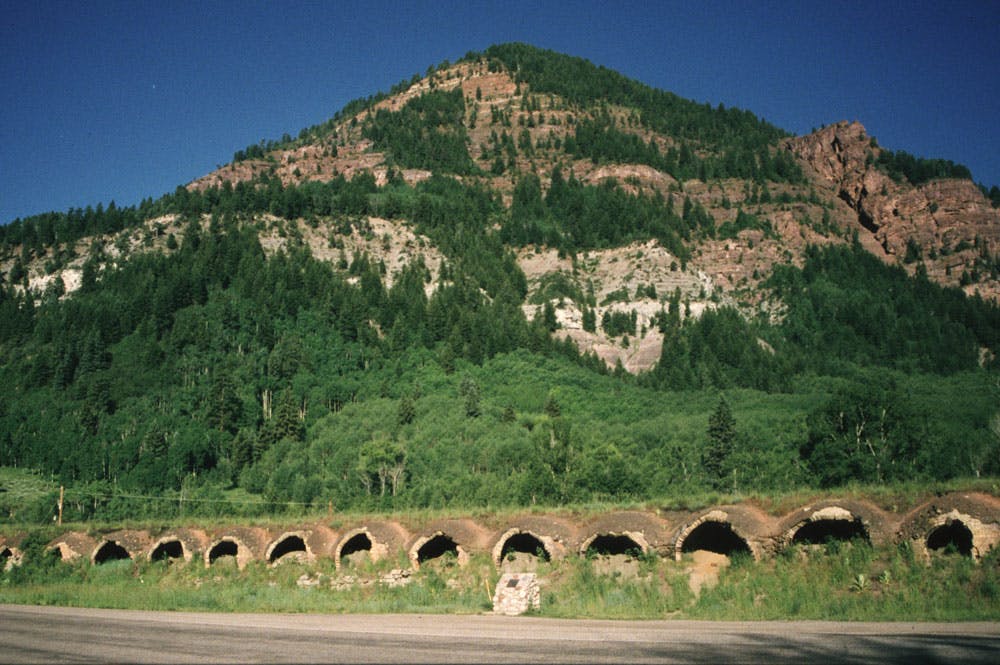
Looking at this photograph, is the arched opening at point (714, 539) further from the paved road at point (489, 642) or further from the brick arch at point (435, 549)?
the brick arch at point (435, 549)

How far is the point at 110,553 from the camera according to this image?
120 feet

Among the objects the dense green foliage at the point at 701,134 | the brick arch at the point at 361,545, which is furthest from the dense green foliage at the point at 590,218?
the brick arch at the point at 361,545

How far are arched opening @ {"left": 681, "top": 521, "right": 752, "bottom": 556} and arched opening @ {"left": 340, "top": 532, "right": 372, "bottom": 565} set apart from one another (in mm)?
14852

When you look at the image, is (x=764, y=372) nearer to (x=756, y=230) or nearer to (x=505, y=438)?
(x=505, y=438)

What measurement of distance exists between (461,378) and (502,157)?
96.8 m

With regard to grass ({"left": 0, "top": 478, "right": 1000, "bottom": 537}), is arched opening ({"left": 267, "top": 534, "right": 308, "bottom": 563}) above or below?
below

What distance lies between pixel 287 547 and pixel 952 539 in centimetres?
2929

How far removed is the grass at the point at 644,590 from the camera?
708 inches

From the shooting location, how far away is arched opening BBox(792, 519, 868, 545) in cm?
2195

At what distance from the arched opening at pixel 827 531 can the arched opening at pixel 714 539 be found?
2072 mm

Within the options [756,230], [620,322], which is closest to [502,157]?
[756,230]

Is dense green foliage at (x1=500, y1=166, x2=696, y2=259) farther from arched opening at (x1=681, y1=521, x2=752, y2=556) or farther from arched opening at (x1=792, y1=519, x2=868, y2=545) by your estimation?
arched opening at (x1=792, y1=519, x2=868, y2=545)

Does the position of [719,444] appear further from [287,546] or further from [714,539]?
[287,546]

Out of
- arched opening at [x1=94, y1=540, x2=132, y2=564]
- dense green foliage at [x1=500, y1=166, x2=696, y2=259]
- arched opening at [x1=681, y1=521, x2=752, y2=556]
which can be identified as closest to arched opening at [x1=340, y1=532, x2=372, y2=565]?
arched opening at [x1=94, y1=540, x2=132, y2=564]
